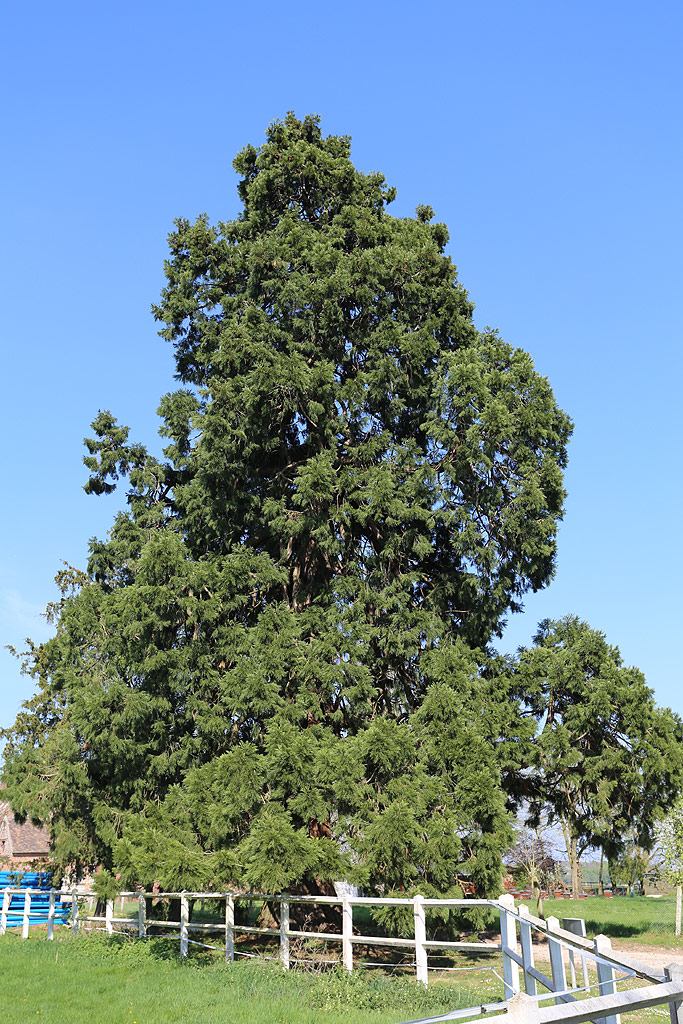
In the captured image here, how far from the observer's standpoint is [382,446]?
1759 cm

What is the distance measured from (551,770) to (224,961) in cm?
826

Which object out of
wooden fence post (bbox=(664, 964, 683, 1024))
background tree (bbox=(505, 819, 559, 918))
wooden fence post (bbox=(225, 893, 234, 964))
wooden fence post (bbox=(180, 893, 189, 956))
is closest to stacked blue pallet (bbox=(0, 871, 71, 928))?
wooden fence post (bbox=(180, 893, 189, 956))

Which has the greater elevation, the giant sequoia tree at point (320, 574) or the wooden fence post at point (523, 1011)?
the giant sequoia tree at point (320, 574)

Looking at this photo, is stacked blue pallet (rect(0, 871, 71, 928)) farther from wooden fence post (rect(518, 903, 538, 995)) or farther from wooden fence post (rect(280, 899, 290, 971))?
wooden fence post (rect(518, 903, 538, 995))

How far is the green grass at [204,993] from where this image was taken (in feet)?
31.8

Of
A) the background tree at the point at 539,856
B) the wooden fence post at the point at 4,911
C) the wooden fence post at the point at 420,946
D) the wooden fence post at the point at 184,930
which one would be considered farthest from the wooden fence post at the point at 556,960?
the background tree at the point at 539,856

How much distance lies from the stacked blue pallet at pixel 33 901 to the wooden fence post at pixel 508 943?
1617cm

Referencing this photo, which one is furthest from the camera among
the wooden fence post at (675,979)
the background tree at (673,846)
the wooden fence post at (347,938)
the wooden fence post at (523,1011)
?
the background tree at (673,846)

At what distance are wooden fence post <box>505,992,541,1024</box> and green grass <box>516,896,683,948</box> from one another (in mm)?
15491

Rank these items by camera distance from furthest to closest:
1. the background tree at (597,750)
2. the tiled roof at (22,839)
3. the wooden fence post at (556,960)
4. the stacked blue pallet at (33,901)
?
the tiled roof at (22,839) < the stacked blue pallet at (33,901) < the background tree at (597,750) < the wooden fence post at (556,960)

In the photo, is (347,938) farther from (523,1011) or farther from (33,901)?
(33,901)

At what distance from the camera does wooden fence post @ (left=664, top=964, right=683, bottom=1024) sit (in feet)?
15.5

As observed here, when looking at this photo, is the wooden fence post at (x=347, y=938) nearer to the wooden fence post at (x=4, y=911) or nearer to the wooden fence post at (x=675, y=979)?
the wooden fence post at (x=675, y=979)

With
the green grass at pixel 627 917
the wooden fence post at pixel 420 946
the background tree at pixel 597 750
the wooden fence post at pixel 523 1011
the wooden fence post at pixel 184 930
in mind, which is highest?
the background tree at pixel 597 750
